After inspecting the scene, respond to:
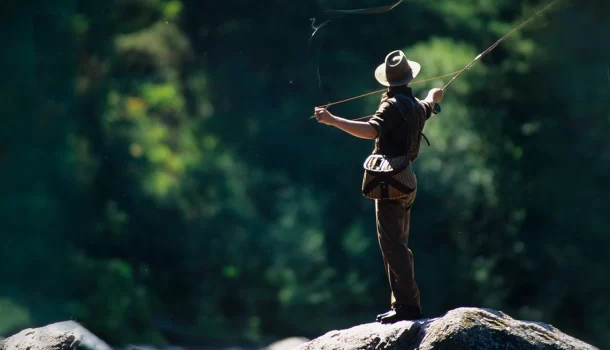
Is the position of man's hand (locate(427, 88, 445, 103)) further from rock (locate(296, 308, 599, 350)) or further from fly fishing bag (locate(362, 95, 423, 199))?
rock (locate(296, 308, 599, 350))

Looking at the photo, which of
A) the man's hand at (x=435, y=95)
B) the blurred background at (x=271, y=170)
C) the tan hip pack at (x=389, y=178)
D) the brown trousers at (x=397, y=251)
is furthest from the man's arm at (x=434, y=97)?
the blurred background at (x=271, y=170)

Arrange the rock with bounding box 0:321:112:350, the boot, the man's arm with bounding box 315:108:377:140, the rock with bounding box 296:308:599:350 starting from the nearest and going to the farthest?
the rock with bounding box 296:308:599:350
the man's arm with bounding box 315:108:377:140
the boot
the rock with bounding box 0:321:112:350

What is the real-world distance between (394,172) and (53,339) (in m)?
2.39

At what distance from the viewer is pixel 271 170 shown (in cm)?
1533

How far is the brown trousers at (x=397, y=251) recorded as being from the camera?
190 inches

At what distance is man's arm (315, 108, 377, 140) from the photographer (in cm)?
468

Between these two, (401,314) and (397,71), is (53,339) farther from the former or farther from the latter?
(397,71)

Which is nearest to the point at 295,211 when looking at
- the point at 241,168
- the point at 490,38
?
the point at 241,168

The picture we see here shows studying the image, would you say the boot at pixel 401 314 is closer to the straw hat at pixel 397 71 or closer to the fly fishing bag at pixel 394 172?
the fly fishing bag at pixel 394 172

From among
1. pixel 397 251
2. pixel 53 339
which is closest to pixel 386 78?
pixel 397 251

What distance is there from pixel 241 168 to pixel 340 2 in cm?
384

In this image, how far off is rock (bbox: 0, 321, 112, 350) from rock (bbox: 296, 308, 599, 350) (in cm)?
174

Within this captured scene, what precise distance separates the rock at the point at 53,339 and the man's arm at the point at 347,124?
7.19 feet

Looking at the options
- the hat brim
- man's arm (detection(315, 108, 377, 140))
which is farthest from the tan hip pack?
the hat brim
